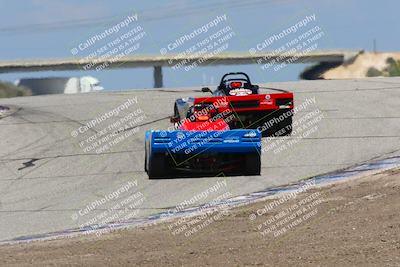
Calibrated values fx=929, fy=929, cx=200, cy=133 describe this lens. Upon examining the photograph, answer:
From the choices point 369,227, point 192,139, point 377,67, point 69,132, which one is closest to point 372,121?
point 69,132

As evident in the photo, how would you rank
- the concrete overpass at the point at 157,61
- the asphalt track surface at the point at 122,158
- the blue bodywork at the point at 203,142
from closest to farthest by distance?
the blue bodywork at the point at 203,142
the asphalt track surface at the point at 122,158
the concrete overpass at the point at 157,61

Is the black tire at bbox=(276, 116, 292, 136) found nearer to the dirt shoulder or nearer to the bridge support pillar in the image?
the dirt shoulder

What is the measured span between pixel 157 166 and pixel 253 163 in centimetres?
161

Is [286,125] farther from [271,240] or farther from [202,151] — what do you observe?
[271,240]

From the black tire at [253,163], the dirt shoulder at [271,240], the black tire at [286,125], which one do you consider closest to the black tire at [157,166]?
the black tire at [253,163]

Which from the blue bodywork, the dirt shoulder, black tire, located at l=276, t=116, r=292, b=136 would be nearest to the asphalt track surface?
black tire, located at l=276, t=116, r=292, b=136

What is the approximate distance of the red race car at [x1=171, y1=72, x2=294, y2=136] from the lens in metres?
18.6

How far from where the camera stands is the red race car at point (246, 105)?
18578mm

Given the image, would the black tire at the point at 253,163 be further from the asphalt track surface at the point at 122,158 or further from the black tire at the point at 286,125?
the black tire at the point at 286,125

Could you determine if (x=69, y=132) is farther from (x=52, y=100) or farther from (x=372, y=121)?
(x=52, y=100)

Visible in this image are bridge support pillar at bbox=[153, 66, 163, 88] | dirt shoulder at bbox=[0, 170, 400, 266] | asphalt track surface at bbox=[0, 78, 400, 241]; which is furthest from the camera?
bridge support pillar at bbox=[153, 66, 163, 88]

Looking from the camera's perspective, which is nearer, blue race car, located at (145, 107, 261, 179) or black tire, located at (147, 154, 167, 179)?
blue race car, located at (145, 107, 261, 179)

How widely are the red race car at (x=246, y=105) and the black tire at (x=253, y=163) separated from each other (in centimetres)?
259

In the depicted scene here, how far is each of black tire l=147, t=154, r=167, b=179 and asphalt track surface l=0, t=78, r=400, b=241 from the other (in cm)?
36
